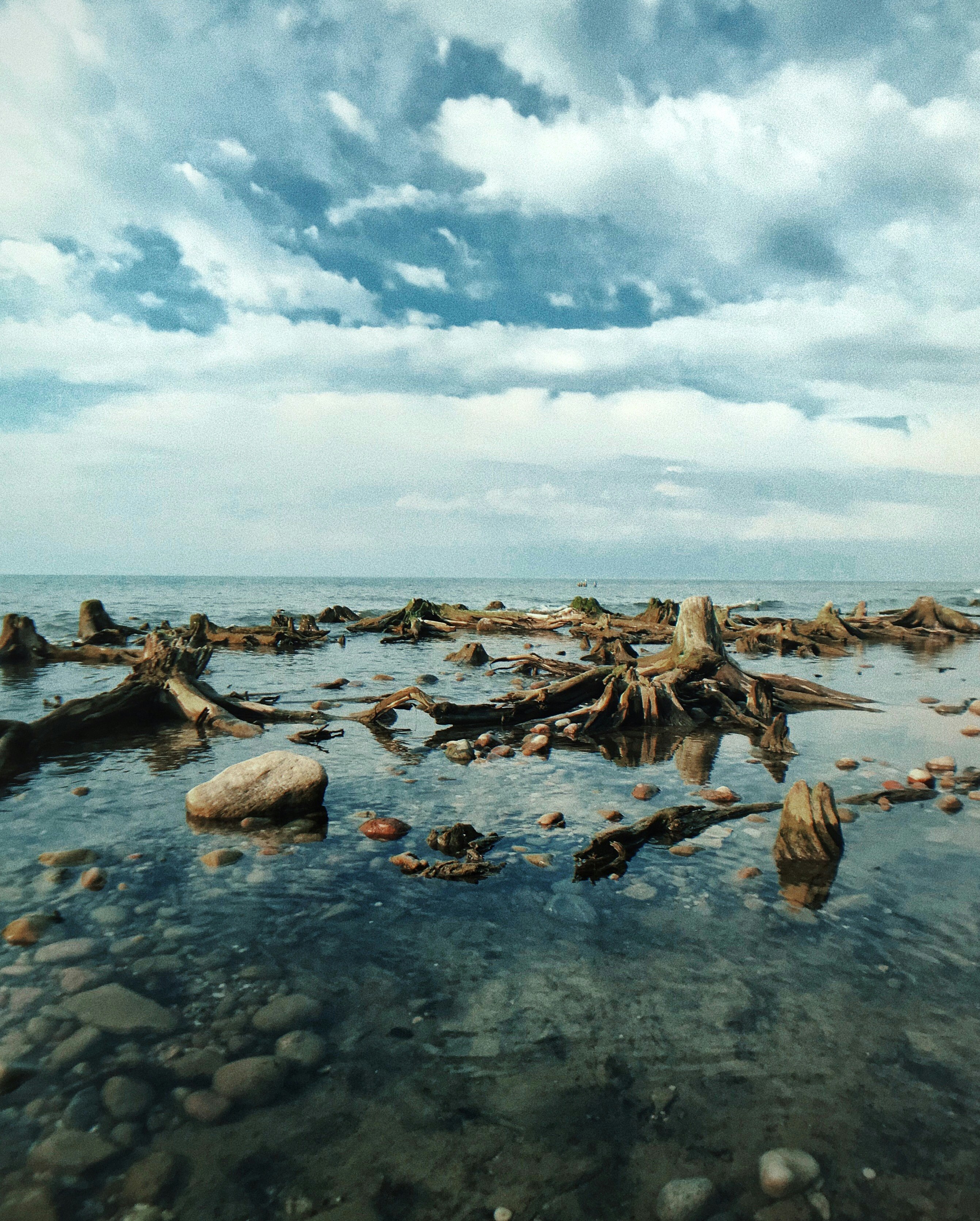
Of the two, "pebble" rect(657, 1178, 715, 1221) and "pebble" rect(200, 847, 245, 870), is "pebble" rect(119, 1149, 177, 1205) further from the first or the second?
"pebble" rect(200, 847, 245, 870)

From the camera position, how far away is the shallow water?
2.27 m

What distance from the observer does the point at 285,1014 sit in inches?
122

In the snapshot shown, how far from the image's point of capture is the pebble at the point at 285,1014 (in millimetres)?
3000

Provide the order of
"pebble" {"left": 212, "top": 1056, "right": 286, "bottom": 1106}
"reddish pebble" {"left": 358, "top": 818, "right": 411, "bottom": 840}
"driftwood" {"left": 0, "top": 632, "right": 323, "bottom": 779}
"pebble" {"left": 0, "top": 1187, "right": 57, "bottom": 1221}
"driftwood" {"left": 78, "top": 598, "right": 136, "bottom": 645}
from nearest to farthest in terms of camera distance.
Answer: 1. "pebble" {"left": 0, "top": 1187, "right": 57, "bottom": 1221}
2. "pebble" {"left": 212, "top": 1056, "right": 286, "bottom": 1106}
3. "reddish pebble" {"left": 358, "top": 818, "right": 411, "bottom": 840}
4. "driftwood" {"left": 0, "top": 632, "right": 323, "bottom": 779}
5. "driftwood" {"left": 78, "top": 598, "right": 136, "bottom": 645}

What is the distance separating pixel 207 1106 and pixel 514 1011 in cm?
133

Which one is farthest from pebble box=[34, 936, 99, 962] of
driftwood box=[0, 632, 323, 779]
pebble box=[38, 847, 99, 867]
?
driftwood box=[0, 632, 323, 779]

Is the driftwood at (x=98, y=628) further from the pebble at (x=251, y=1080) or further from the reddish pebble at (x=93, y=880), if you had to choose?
the pebble at (x=251, y=1080)

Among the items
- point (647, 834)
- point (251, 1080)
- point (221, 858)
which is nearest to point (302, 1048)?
point (251, 1080)

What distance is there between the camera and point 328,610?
31547 millimetres

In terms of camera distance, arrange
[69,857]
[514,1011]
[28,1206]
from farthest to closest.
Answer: [69,857] < [514,1011] < [28,1206]

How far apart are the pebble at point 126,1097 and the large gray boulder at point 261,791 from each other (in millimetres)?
3207

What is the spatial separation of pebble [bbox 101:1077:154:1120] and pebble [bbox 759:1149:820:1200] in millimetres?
2205

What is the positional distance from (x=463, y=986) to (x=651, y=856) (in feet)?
7.00

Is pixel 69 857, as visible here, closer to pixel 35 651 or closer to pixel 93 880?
pixel 93 880
